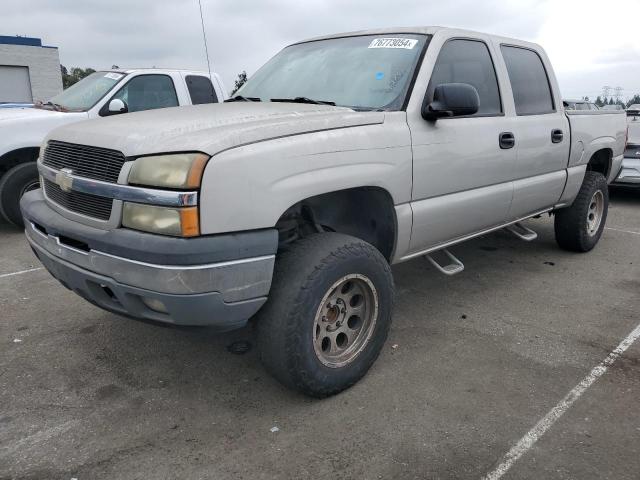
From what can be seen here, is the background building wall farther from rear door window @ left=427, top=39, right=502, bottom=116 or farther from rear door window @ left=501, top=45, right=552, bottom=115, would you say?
rear door window @ left=427, top=39, right=502, bottom=116

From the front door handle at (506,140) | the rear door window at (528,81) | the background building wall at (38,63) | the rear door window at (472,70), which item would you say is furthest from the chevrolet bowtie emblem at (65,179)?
the background building wall at (38,63)

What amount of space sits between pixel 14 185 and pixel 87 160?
434cm

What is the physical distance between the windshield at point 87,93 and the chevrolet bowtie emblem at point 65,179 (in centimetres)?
426

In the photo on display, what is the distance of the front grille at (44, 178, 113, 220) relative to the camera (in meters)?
2.55

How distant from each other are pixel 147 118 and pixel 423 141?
1570mm

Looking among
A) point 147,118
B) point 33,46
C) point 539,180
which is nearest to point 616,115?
point 539,180

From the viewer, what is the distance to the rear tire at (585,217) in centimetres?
538

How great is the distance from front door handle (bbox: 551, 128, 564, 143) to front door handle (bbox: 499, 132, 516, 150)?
73 centimetres

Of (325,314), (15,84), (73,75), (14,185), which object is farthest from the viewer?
(73,75)

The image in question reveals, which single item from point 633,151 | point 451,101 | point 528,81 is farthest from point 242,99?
point 633,151

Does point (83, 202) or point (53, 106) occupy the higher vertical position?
point (53, 106)

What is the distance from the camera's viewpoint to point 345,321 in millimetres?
3023

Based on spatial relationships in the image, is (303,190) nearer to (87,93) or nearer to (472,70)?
(472,70)

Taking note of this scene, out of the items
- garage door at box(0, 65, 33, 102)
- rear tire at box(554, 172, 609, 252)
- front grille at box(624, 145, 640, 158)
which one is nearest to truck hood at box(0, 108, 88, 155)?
rear tire at box(554, 172, 609, 252)
